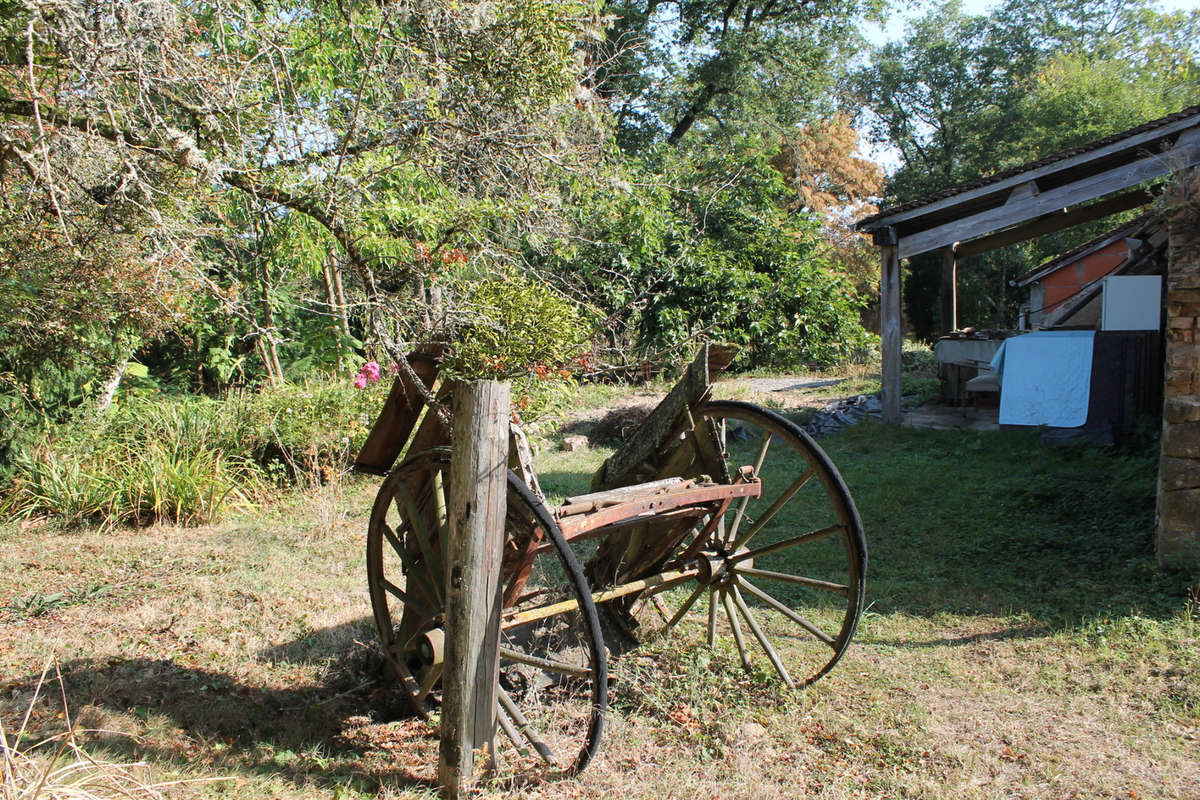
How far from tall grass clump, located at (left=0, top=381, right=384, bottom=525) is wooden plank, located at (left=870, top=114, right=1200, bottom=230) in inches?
271

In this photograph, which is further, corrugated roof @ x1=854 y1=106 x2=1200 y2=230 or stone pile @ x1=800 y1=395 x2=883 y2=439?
stone pile @ x1=800 y1=395 x2=883 y2=439

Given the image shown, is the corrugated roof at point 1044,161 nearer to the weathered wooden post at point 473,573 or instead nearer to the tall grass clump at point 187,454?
the tall grass clump at point 187,454

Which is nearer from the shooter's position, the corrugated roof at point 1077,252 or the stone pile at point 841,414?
the stone pile at point 841,414

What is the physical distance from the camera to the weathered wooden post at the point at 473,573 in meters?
3.11

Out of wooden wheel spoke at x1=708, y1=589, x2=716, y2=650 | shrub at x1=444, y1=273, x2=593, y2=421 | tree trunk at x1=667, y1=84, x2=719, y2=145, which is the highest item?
tree trunk at x1=667, y1=84, x2=719, y2=145

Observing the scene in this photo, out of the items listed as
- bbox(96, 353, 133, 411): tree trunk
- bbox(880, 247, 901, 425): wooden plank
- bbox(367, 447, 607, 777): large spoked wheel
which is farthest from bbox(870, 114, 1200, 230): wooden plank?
bbox(96, 353, 133, 411): tree trunk

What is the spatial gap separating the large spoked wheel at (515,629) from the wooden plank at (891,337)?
732cm

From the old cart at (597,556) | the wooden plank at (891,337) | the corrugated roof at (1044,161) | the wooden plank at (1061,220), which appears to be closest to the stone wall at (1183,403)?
the old cart at (597,556)

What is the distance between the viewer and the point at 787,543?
3.95 meters

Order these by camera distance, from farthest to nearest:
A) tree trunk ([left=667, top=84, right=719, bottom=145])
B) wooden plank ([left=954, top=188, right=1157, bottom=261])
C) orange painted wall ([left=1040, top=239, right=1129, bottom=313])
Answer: tree trunk ([left=667, top=84, right=719, bottom=145]) < orange painted wall ([left=1040, top=239, right=1129, bottom=313]) < wooden plank ([left=954, top=188, right=1157, bottom=261])

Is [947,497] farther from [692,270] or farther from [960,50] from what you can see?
[960,50]

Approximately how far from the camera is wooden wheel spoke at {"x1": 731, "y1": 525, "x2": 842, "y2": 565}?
3785 mm

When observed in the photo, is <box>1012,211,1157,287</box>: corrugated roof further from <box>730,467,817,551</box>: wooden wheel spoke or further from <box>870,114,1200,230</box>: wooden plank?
<box>730,467,817,551</box>: wooden wheel spoke

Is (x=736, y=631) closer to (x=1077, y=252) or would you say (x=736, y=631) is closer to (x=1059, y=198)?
(x=1059, y=198)
